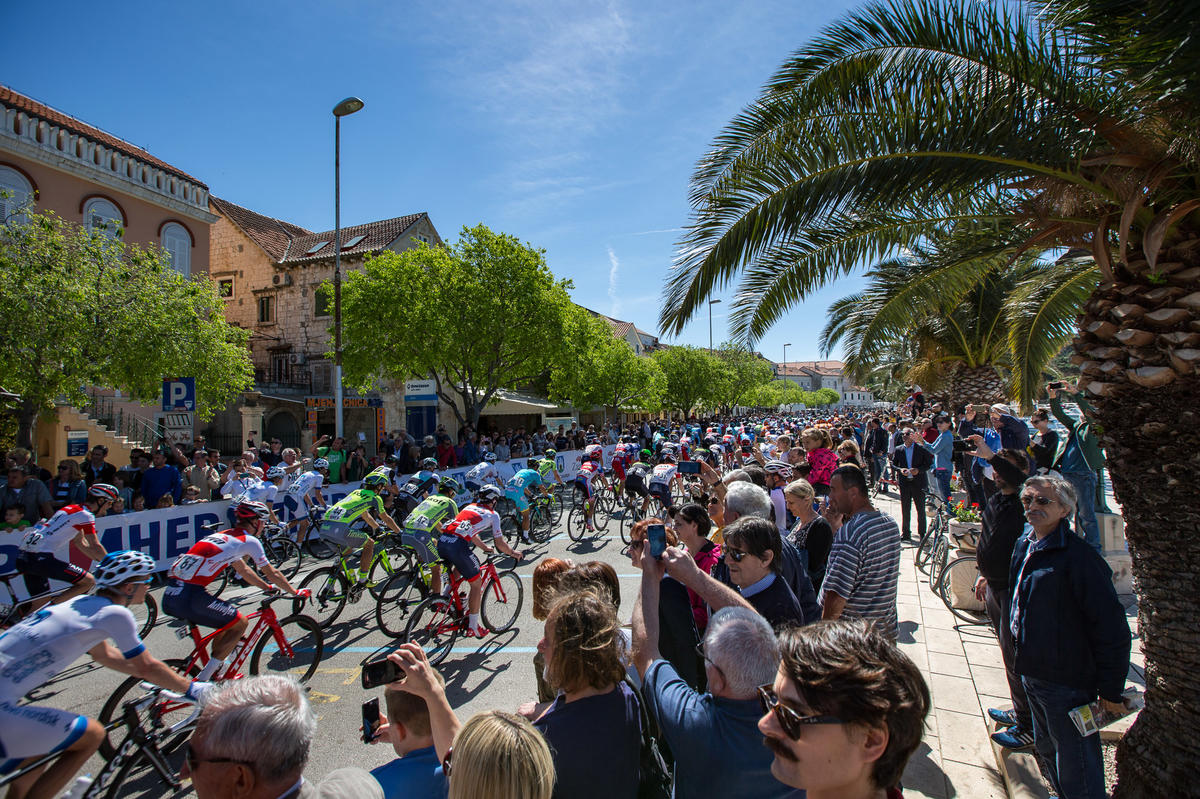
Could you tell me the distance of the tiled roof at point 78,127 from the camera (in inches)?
727

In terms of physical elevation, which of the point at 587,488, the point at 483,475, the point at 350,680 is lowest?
the point at 350,680

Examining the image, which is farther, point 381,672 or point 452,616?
point 452,616

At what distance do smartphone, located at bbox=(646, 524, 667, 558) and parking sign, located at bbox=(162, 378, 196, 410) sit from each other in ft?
32.6

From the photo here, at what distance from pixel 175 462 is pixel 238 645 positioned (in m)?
7.47

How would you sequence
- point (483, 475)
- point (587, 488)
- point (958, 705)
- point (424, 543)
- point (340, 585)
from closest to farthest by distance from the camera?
point (958, 705), point (424, 543), point (340, 585), point (483, 475), point (587, 488)

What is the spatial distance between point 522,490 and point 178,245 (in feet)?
65.7

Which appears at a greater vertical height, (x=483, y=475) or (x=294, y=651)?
(x=483, y=475)

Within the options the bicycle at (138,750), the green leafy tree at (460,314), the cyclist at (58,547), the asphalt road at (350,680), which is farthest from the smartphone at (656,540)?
the green leafy tree at (460,314)

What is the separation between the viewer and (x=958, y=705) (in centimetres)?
423

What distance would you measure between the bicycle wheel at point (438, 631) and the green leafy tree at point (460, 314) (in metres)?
13.5

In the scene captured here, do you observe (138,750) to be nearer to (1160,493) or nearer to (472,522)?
(472,522)

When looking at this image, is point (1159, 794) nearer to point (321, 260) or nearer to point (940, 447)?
point (940, 447)

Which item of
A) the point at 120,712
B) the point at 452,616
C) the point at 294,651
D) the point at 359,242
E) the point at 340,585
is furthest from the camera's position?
the point at 359,242

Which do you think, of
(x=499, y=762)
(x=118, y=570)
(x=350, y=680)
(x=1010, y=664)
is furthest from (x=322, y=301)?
(x=499, y=762)
